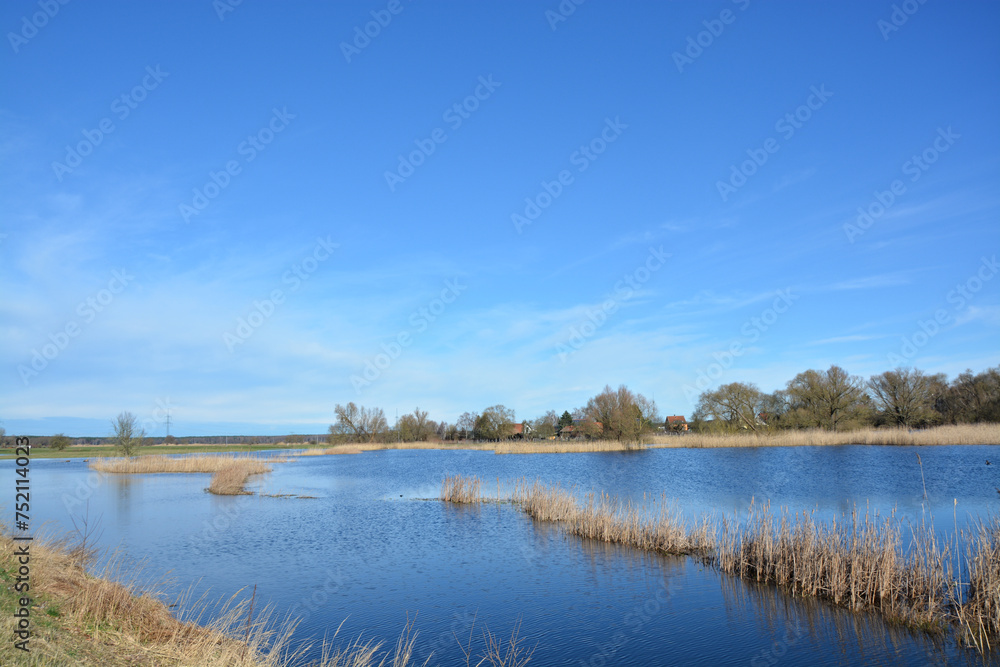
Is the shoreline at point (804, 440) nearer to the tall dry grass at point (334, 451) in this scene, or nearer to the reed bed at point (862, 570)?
the tall dry grass at point (334, 451)

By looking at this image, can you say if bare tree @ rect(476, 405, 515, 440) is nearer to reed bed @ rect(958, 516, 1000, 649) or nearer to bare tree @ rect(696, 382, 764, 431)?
bare tree @ rect(696, 382, 764, 431)

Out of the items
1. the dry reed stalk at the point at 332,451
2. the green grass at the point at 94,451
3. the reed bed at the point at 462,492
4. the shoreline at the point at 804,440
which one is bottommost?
the dry reed stalk at the point at 332,451

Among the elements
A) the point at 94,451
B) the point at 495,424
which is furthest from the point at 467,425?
the point at 94,451

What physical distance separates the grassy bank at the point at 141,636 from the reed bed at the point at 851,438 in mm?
41702

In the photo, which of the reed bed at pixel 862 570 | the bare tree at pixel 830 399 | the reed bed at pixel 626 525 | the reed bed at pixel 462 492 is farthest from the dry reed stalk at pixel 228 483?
the bare tree at pixel 830 399

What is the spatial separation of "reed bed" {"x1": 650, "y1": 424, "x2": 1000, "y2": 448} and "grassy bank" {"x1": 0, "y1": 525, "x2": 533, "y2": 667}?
41702mm

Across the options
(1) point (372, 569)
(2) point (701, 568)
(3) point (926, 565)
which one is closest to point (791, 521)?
(2) point (701, 568)

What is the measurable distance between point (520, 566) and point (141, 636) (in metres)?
7.24

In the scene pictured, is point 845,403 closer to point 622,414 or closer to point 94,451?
point 622,414

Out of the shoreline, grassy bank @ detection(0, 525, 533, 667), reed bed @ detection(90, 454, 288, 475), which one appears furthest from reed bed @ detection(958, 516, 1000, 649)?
the shoreline

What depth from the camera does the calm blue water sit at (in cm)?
786

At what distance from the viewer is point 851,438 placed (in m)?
41.7

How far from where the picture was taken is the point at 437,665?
7.38 meters

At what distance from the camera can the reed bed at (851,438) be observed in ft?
123
